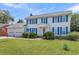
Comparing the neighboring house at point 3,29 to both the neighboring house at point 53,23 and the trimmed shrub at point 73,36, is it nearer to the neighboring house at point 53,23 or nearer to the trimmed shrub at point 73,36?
the neighboring house at point 53,23

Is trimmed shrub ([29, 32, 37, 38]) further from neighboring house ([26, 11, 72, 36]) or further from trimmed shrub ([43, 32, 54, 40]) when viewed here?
trimmed shrub ([43, 32, 54, 40])

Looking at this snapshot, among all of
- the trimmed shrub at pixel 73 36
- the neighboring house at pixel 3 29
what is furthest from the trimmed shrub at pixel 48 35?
the neighboring house at pixel 3 29

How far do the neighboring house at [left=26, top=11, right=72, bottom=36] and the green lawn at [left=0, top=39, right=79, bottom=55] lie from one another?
0.17 meters

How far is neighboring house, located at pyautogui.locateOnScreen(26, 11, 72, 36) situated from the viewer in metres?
199

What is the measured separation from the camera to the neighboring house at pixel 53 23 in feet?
652

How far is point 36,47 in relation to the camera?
199 metres

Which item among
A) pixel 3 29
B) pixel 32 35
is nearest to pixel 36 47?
pixel 32 35

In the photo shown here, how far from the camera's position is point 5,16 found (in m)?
199

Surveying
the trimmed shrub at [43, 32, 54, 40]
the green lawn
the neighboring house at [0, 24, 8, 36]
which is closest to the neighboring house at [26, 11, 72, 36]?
the trimmed shrub at [43, 32, 54, 40]

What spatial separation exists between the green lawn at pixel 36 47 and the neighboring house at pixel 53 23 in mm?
170

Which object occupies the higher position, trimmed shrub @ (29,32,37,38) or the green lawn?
trimmed shrub @ (29,32,37,38)

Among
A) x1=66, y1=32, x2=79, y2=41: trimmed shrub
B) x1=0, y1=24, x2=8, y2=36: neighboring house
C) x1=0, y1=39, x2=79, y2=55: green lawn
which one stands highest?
x1=0, y1=24, x2=8, y2=36: neighboring house
